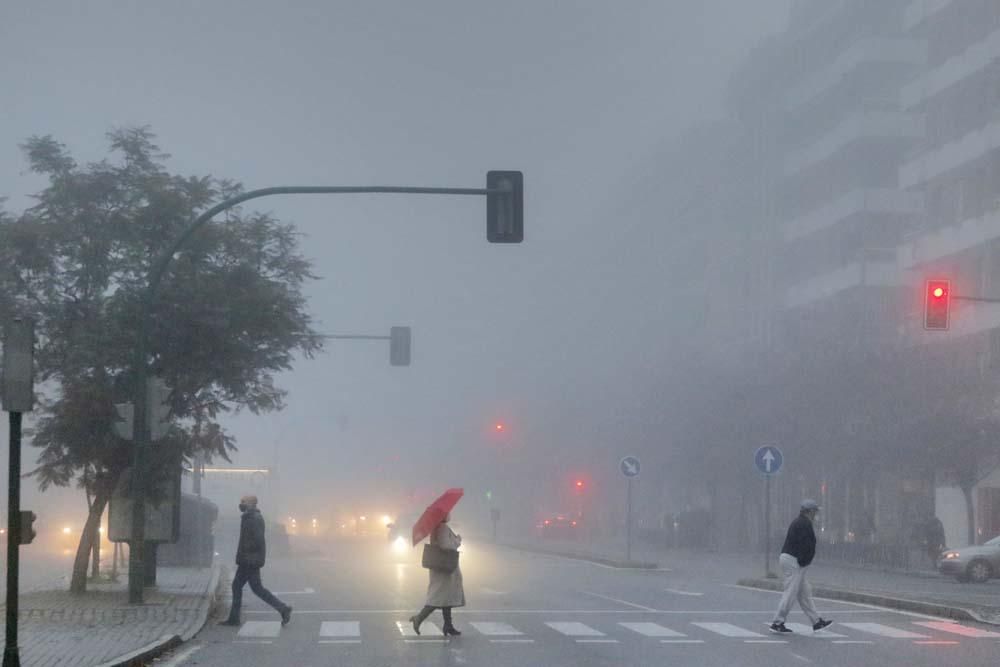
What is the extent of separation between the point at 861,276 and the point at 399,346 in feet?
115

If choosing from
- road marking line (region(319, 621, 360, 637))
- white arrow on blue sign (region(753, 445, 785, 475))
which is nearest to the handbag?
road marking line (region(319, 621, 360, 637))

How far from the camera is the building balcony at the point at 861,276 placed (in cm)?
7225

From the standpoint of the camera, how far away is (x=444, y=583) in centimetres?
2105

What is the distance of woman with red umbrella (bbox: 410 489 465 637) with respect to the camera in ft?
68.6

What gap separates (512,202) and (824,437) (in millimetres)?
37786

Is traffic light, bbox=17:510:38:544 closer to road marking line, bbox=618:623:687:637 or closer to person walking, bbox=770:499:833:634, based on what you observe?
road marking line, bbox=618:623:687:637

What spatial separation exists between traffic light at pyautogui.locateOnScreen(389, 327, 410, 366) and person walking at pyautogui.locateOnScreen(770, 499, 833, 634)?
21.8 meters

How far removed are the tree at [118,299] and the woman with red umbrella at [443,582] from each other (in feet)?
25.5

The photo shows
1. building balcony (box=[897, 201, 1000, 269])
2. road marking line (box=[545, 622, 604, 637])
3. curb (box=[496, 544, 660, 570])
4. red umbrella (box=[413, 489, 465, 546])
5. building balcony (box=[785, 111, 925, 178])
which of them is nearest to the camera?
road marking line (box=[545, 622, 604, 637])

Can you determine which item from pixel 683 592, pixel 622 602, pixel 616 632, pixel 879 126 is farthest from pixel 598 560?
pixel 879 126

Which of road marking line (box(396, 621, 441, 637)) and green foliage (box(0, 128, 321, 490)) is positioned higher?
green foliage (box(0, 128, 321, 490))

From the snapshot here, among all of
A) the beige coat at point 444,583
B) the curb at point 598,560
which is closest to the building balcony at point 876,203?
the curb at point 598,560

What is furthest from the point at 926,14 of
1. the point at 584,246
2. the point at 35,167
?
the point at 584,246

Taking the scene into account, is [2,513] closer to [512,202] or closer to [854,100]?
[854,100]
